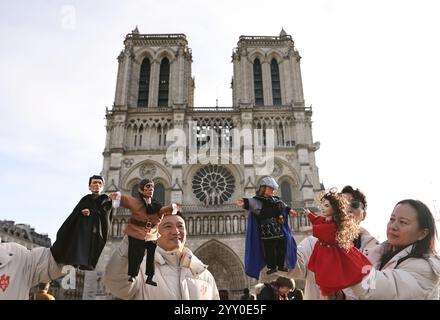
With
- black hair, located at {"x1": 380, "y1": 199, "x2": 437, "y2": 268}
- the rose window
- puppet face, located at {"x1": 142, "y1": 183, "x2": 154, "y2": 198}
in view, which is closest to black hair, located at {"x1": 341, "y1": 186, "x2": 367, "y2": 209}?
black hair, located at {"x1": 380, "y1": 199, "x2": 437, "y2": 268}

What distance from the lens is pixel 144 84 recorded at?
91.5 feet

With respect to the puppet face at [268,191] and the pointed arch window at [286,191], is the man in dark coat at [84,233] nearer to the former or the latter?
the puppet face at [268,191]

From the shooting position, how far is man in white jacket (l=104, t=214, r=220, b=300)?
2.79m

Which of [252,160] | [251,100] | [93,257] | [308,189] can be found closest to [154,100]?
[251,100]

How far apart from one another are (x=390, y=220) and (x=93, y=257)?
2.85 meters

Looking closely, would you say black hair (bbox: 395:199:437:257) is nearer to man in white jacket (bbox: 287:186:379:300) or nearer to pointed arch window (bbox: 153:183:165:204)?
man in white jacket (bbox: 287:186:379:300)

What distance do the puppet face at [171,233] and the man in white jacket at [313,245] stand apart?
1.12 m

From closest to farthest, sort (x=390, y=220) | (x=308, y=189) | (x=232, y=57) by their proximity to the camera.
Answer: (x=390, y=220) → (x=308, y=189) → (x=232, y=57)

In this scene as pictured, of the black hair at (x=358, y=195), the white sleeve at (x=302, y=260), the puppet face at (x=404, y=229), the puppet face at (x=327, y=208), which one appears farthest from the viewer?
the black hair at (x=358, y=195)

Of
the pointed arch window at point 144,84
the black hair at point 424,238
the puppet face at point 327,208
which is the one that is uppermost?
the pointed arch window at point 144,84

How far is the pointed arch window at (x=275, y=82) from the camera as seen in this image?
1081 inches

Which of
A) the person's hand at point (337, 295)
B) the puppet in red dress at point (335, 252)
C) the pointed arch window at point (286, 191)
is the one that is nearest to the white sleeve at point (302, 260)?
the puppet in red dress at point (335, 252)
